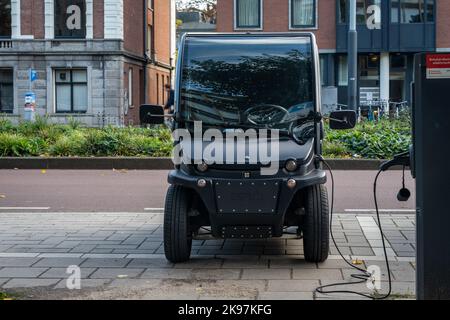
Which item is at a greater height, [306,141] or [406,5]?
[406,5]

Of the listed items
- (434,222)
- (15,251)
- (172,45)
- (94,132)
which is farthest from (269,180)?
(172,45)

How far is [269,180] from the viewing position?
20.7 ft

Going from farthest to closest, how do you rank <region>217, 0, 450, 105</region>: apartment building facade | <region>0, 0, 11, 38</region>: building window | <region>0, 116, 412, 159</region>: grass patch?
<region>0, 0, 11, 38</region>: building window, <region>217, 0, 450, 105</region>: apartment building facade, <region>0, 116, 412, 159</region>: grass patch

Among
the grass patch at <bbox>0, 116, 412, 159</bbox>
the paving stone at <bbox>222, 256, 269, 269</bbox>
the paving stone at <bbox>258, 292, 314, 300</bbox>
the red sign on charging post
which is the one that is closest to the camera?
the red sign on charging post

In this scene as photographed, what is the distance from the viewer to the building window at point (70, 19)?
38.6 meters

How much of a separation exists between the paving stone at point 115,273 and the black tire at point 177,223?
1.23 feet

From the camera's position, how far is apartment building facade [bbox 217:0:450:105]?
37.0m

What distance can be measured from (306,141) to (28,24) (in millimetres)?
34242

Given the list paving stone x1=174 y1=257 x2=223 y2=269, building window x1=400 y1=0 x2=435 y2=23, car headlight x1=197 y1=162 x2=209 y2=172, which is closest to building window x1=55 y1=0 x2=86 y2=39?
building window x1=400 y1=0 x2=435 y2=23

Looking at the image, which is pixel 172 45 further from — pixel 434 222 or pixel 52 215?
pixel 434 222

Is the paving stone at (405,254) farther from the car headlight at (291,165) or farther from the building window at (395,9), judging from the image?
the building window at (395,9)

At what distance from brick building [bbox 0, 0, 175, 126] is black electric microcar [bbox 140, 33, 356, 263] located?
30113 millimetres

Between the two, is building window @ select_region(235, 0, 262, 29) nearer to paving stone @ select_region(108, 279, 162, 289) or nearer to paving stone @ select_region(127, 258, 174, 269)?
paving stone @ select_region(127, 258, 174, 269)

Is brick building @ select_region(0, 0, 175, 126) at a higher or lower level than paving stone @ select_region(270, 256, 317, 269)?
higher
